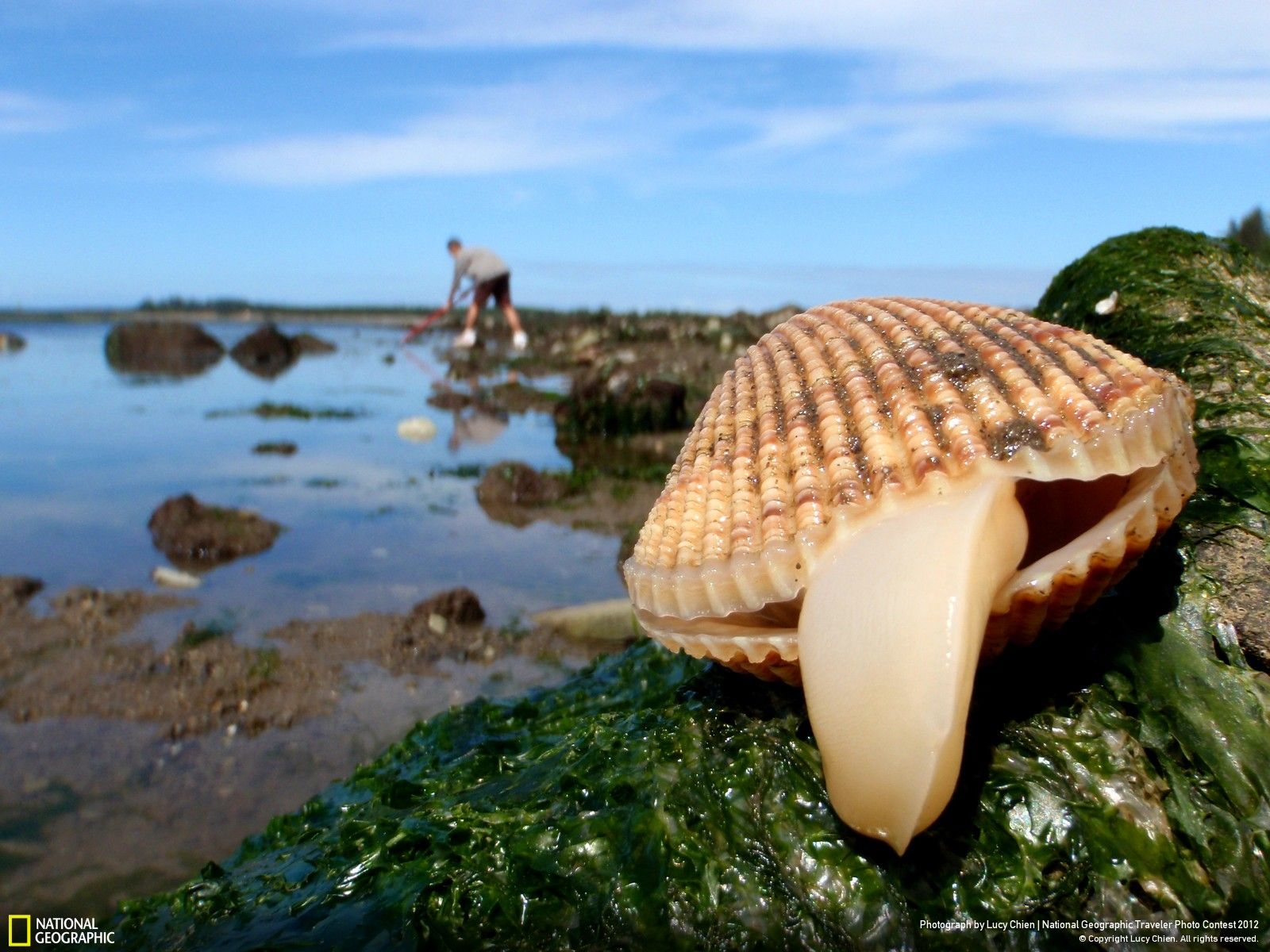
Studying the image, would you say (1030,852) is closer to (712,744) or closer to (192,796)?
(712,744)

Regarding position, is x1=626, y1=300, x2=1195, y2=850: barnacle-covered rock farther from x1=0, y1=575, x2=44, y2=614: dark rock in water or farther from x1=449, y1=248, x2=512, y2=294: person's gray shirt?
x1=449, y1=248, x2=512, y2=294: person's gray shirt

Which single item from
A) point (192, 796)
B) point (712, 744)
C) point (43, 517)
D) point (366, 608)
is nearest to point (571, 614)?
point (366, 608)

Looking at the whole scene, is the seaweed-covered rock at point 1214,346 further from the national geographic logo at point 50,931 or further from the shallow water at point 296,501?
the shallow water at point 296,501

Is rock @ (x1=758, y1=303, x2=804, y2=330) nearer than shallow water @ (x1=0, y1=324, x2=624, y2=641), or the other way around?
shallow water @ (x1=0, y1=324, x2=624, y2=641)

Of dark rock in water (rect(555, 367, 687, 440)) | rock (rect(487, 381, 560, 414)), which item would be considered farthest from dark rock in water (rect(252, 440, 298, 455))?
rock (rect(487, 381, 560, 414))

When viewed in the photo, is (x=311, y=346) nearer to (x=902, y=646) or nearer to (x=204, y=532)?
(x=204, y=532)

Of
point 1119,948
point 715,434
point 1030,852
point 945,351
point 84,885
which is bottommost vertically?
point 84,885

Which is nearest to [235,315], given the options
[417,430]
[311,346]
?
[311,346]
